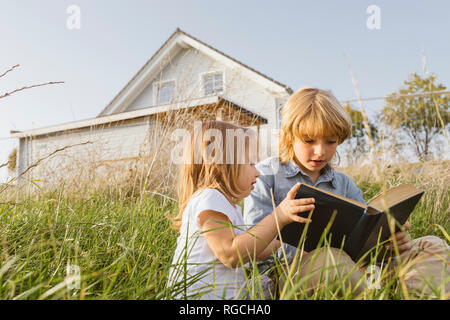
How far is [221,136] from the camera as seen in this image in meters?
1.45

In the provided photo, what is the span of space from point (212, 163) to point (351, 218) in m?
0.60

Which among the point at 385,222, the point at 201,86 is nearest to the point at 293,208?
the point at 385,222

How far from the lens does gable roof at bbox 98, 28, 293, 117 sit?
32.4 ft

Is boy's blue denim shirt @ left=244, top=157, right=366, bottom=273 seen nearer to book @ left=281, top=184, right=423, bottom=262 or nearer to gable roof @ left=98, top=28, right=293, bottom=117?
book @ left=281, top=184, right=423, bottom=262

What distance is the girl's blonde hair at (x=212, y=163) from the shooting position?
4.53 ft

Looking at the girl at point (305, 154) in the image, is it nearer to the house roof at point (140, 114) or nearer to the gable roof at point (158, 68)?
the house roof at point (140, 114)

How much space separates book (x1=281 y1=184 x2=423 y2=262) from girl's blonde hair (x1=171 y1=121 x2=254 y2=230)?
316mm

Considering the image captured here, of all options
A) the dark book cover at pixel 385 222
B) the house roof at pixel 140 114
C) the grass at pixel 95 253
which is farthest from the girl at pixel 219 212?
the house roof at pixel 140 114

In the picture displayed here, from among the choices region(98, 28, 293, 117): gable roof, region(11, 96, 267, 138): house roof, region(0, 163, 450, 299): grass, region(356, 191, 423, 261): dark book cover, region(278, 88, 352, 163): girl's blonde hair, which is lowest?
region(0, 163, 450, 299): grass

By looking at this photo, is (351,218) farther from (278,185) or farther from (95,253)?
(95,253)

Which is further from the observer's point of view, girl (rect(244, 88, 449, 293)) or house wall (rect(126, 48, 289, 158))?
house wall (rect(126, 48, 289, 158))

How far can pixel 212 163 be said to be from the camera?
1399 millimetres

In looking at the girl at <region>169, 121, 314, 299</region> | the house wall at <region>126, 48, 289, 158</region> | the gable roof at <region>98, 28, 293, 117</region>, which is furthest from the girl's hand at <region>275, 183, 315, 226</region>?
the gable roof at <region>98, 28, 293, 117</region>
